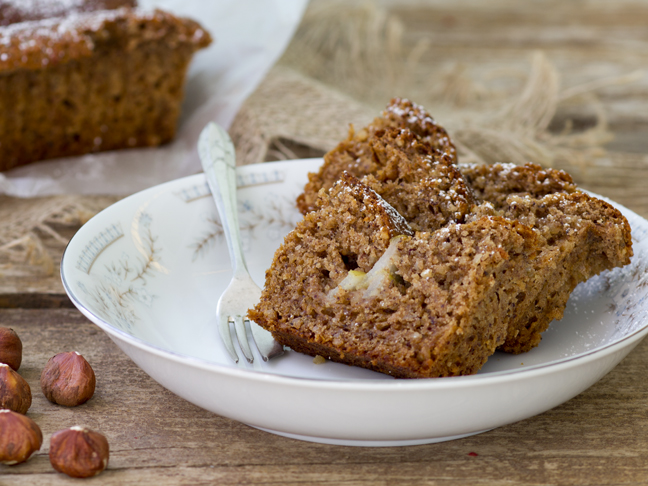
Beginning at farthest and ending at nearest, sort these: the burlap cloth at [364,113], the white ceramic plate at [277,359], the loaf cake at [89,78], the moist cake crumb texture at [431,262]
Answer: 1. the loaf cake at [89,78]
2. the burlap cloth at [364,113]
3. the moist cake crumb texture at [431,262]
4. the white ceramic plate at [277,359]

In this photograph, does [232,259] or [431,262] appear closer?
[431,262]

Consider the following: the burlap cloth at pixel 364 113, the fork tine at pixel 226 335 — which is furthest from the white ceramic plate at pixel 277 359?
the burlap cloth at pixel 364 113

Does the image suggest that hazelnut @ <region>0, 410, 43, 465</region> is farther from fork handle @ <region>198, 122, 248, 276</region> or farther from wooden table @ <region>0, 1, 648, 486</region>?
fork handle @ <region>198, 122, 248, 276</region>

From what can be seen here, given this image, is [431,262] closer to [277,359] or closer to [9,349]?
[277,359]

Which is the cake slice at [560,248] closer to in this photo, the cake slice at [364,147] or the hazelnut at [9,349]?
the cake slice at [364,147]

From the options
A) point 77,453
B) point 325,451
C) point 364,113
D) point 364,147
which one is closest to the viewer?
Result: point 77,453

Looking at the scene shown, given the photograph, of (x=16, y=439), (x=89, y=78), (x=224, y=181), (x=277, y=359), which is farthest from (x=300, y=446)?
(x=89, y=78)
